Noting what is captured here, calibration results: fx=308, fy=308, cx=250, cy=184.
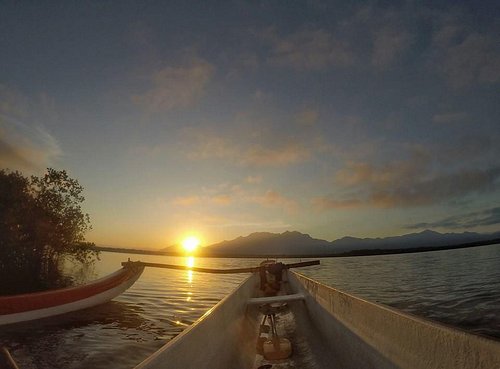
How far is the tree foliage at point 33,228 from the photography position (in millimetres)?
33219

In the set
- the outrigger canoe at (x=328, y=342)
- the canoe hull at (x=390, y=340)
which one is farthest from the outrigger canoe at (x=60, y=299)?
the canoe hull at (x=390, y=340)

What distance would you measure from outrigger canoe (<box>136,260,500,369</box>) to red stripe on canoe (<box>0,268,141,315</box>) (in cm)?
1038

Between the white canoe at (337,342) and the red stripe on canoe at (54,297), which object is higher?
the white canoe at (337,342)

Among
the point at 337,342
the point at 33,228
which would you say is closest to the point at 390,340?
the point at 337,342

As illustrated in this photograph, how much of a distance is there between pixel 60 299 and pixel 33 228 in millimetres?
24849

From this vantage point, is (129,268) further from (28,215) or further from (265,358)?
(28,215)

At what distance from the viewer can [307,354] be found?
6707mm

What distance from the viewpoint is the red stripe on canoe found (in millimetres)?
12656

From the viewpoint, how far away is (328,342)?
6234 mm

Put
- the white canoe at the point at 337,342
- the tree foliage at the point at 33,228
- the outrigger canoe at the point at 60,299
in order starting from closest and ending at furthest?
1. the white canoe at the point at 337,342
2. the outrigger canoe at the point at 60,299
3. the tree foliage at the point at 33,228

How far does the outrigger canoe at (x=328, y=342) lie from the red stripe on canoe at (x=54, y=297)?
10384 millimetres

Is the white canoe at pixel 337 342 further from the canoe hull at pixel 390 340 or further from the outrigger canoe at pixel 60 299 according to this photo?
the outrigger canoe at pixel 60 299

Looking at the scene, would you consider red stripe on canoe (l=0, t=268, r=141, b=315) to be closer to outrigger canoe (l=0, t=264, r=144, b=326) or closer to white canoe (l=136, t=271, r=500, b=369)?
outrigger canoe (l=0, t=264, r=144, b=326)

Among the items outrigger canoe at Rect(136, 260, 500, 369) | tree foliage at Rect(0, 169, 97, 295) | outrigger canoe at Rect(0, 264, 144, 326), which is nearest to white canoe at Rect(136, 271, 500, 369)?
outrigger canoe at Rect(136, 260, 500, 369)
